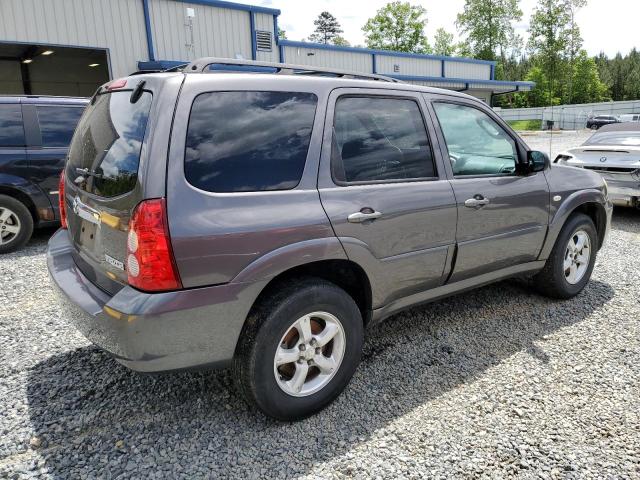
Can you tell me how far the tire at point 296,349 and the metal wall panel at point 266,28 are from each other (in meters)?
12.6

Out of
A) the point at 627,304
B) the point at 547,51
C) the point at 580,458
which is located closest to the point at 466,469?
the point at 580,458

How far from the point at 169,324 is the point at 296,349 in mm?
721

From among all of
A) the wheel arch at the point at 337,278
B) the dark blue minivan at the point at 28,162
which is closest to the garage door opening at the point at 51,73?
the dark blue minivan at the point at 28,162

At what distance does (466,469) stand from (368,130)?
189 centimetres

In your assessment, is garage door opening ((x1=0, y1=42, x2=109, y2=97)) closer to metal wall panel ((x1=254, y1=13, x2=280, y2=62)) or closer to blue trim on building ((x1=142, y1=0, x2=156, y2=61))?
blue trim on building ((x1=142, y1=0, x2=156, y2=61))

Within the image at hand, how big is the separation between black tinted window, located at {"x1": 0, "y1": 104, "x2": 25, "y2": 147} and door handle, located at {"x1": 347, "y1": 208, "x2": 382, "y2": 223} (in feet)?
16.7

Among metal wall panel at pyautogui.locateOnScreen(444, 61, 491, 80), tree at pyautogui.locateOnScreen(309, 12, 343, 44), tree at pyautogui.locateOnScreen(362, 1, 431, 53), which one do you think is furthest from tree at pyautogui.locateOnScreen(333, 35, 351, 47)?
metal wall panel at pyautogui.locateOnScreen(444, 61, 491, 80)

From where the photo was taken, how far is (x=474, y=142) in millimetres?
3635

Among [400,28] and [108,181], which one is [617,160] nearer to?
[108,181]

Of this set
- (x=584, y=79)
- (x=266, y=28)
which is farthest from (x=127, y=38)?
(x=584, y=79)

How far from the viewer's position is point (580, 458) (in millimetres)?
2408

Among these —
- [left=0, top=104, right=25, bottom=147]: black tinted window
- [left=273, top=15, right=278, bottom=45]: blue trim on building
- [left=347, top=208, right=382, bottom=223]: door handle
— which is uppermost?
[left=273, top=15, right=278, bottom=45]: blue trim on building

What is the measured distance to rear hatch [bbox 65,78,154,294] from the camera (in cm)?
229

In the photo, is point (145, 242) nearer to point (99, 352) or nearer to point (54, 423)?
point (54, 423)
